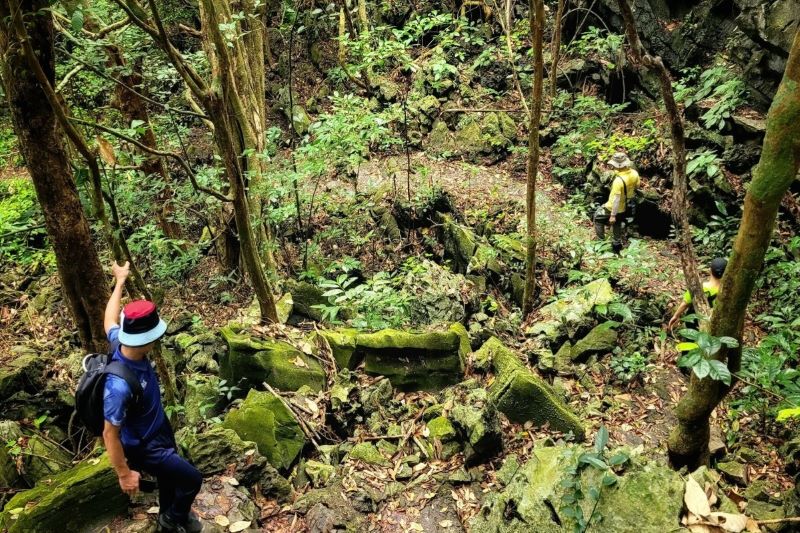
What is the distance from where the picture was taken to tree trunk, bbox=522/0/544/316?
294 inches

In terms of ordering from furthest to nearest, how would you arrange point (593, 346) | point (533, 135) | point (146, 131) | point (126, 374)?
point (146, 131)
point (533, 135)
point (593, 346)
point (126, 374)

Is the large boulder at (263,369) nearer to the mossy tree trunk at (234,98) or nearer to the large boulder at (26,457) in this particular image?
the mossy tree trunk at (234,98)

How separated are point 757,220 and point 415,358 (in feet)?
16.2

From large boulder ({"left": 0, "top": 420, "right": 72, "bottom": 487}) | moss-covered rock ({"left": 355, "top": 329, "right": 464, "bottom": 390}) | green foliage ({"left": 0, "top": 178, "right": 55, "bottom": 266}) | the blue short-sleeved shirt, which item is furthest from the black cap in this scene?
large boulder ({"left": 0, "top": 420, "right": 72, "bottom": 487})

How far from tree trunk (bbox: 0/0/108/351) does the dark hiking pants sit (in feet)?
33.9

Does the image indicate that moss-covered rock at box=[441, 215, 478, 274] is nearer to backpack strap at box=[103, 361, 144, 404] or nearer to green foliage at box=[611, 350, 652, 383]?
green foliage at box=[611, 350, 652, 383]

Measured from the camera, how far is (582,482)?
3.88 metres

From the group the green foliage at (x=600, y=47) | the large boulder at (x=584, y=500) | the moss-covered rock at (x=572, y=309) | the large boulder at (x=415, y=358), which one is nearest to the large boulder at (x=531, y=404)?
the large boulder at (x=415, y=358)

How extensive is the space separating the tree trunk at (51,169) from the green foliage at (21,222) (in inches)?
21.8

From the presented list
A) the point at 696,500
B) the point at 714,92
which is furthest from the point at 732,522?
the point at 714,92

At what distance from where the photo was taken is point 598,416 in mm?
7008

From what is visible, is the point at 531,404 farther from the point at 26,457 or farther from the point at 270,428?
the point at 26,457

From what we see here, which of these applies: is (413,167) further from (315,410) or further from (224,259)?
(315,410)

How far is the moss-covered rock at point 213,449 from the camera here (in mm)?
5059
